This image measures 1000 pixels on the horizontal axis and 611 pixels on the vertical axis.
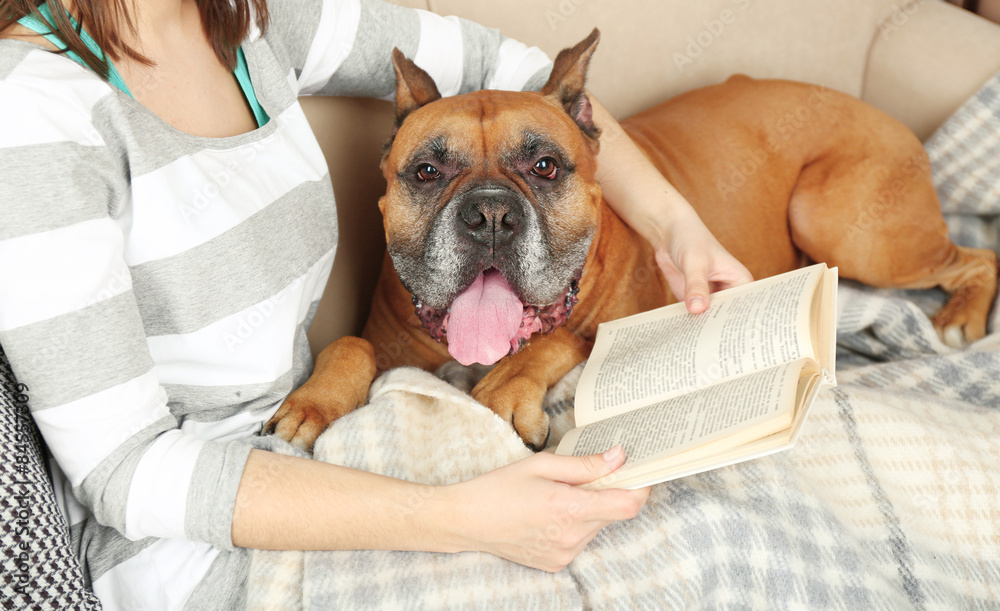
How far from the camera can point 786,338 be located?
1.20m

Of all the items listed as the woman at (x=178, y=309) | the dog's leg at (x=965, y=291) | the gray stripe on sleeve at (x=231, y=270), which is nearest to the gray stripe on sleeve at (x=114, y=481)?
the woman at (x=178, y=309)

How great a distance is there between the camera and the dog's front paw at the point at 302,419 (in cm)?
131

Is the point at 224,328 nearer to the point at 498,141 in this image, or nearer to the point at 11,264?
the point at 11,264

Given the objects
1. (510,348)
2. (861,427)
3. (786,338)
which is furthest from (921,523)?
(510,348)

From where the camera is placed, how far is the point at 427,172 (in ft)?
4.91

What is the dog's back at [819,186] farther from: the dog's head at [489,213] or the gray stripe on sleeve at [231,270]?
the gray stripe on sleeve at [231,270]

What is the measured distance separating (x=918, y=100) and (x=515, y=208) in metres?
1.84

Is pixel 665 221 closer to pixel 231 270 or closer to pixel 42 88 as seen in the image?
pixel 231 270

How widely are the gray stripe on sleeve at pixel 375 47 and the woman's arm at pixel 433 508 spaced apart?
993 mm

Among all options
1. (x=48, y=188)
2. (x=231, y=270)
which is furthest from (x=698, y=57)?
(x=48, y=188)

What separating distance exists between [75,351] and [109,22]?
0.54 m

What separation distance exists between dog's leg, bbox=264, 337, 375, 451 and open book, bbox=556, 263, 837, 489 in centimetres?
47

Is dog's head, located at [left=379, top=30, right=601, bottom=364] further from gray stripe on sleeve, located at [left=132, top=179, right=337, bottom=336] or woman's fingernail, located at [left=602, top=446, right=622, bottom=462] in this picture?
woman's fingernail, located at [left=602, top=446, right=622, bottom=462]

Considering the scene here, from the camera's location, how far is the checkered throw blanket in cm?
110
